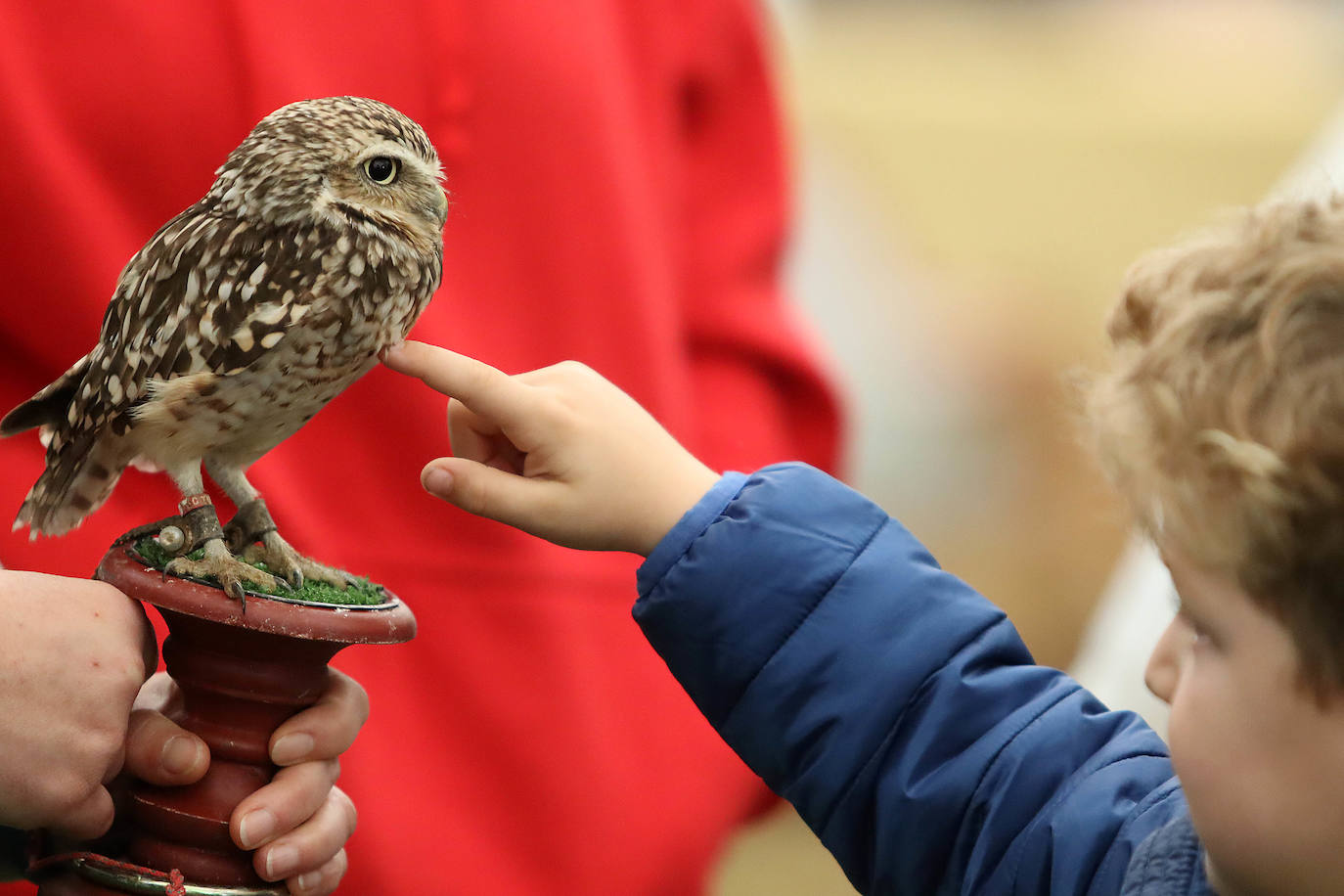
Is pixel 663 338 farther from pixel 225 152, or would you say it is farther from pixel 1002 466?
pixel 1002 466

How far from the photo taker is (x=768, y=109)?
0.99 m

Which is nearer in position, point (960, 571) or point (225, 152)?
point (225, 152)

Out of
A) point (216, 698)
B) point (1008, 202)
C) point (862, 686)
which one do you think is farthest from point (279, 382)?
point (1008, 202)

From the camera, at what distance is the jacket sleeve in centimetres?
56

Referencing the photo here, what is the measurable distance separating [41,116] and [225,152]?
68 mm

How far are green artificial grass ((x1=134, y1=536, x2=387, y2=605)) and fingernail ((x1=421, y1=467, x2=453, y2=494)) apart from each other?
2.0 inches

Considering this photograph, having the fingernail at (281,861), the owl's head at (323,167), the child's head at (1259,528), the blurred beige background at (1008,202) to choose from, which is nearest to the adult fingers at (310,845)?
the fingernail at (281,861)

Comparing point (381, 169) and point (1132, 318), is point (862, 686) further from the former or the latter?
point (381, 169)

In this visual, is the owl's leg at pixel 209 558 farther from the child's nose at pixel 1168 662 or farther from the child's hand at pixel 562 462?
the child's nose at pixel 1168 662

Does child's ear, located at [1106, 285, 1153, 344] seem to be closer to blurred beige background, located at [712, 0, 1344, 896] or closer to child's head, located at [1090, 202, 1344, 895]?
child's head, located at [1090, 202, 1344, 895]

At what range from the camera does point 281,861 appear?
44 cm

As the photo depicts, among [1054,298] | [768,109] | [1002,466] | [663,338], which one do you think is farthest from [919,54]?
[663,338]

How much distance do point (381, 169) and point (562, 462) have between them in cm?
17

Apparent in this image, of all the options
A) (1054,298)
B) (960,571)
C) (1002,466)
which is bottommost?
(960,571)
